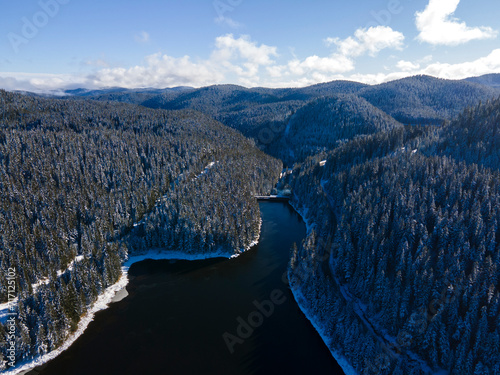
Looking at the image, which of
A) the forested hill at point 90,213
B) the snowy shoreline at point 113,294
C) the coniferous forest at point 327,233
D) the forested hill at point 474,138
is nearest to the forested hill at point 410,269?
the coniferous forest at point 327,233

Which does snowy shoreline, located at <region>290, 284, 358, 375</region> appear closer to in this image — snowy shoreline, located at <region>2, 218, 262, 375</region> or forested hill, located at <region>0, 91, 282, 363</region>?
snowy shoreline, located at <region>2, 218, 262, 375</region>

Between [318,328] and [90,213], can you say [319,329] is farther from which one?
[90,213]

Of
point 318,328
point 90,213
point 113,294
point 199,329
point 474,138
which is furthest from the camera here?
point 474,138

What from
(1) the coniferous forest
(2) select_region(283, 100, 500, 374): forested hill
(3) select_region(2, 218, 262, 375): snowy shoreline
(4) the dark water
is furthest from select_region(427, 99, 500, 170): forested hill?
(4) the dark water

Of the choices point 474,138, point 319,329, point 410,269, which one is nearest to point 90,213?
point 319,329

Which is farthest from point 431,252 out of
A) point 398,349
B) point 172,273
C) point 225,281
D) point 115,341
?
point 115,341
